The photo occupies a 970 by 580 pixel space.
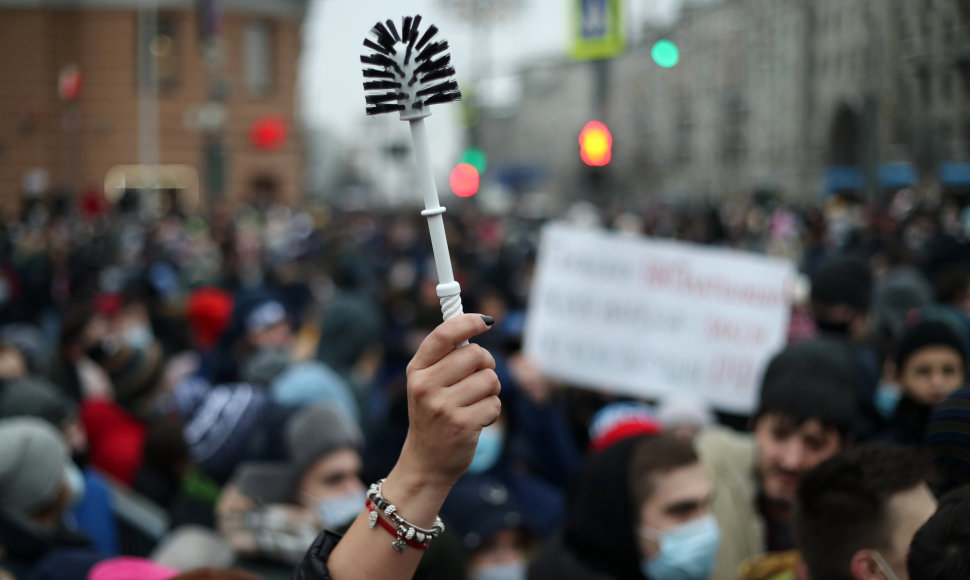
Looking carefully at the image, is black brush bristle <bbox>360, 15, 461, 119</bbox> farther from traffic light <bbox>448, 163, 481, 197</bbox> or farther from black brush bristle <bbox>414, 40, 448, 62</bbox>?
traffic light <bbox>448, 163, 481, 197</bbox>

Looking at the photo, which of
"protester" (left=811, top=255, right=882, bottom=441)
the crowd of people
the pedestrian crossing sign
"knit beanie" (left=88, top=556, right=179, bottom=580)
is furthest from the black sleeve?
the pedestrian crossing sign

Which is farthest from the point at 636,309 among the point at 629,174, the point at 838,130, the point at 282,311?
the point at 629,174

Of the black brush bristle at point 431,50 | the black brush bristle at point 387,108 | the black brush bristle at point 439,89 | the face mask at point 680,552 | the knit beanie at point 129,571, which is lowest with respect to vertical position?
the face mask at point 680,552

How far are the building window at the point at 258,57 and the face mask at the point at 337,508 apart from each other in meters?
44.2

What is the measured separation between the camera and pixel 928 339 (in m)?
4.05

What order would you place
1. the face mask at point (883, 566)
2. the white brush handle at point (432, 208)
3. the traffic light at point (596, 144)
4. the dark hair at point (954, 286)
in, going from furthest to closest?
1. the traffic light at point (596, 144)
2. the dark hair at point (954, 286)
3. the face mask at point (883, 566)
4. the white brush handle at point (432, 208)

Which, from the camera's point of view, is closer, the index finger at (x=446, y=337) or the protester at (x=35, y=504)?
the index finger at (x=446, y=337)

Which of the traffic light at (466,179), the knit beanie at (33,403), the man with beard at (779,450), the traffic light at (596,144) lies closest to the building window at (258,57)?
the traffic light at (466,179)

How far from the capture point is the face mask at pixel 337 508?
11.3 feet

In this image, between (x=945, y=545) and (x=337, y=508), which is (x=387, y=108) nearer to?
(x=945, y=545)

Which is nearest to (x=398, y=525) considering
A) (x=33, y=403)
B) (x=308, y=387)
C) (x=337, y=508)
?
(x=337, y=508)

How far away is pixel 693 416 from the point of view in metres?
4.81

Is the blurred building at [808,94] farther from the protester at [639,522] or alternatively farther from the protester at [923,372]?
the protester at [639,522]

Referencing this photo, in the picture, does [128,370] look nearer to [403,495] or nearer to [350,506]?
[350,506]
